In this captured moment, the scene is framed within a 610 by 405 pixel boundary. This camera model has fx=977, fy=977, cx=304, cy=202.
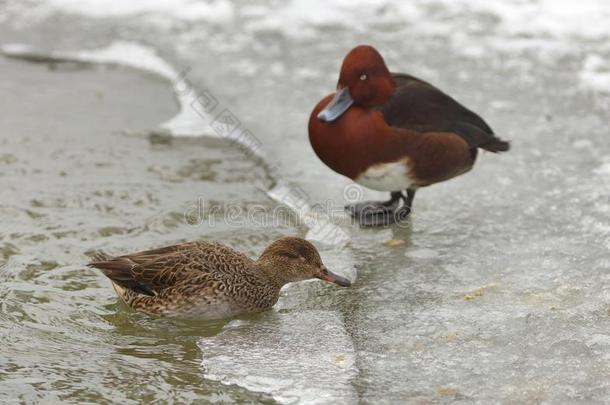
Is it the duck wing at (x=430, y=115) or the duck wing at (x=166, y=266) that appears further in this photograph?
the duck wing at (x=430, y=115)

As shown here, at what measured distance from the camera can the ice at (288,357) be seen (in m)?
3.79

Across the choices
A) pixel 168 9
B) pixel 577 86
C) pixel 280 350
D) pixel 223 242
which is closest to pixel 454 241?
pixel 223 242

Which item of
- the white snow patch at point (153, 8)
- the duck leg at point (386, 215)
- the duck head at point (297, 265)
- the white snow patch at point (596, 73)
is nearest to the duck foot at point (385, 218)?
the duck leg at point (386, 215)

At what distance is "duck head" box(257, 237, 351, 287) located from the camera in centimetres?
466

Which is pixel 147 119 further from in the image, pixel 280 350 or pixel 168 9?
pixel 280 350

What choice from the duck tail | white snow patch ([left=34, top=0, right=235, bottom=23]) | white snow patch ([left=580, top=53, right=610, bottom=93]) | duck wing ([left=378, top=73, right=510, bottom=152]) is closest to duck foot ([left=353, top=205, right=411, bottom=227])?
duck wing ([left=378, top=73, right=510, bottom=152])

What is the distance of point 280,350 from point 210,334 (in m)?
0.38

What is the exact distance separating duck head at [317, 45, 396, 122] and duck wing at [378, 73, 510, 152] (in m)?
0.08

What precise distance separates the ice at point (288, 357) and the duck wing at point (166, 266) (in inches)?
11.1

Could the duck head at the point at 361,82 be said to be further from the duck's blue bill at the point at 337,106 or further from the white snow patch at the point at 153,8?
the white snow patch at the point at 153,8

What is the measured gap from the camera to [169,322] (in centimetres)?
447

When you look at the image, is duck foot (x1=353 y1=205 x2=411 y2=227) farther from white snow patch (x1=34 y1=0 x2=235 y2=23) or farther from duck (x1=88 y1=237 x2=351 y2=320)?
white snow patch (x1=34 y1=0 x2=235 y2=23)

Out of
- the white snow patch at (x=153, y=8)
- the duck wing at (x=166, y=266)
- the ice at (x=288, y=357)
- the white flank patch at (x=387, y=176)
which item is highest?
the white snow patch at (x=153, y=8)

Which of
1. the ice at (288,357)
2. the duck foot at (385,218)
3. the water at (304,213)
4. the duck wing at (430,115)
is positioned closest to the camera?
the ice at (288,357)
